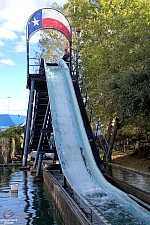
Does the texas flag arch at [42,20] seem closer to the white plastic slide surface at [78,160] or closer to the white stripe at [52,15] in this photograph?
the white stripe at [52,15]

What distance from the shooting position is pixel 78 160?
36.1 ft

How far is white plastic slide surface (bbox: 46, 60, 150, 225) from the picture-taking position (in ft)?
25.9

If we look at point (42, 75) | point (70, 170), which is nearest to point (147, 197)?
point (70, 170)

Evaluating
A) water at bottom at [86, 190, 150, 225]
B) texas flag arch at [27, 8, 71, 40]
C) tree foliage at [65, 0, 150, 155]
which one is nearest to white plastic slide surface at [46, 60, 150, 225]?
water at bottom at [86, 190, 150, 225]

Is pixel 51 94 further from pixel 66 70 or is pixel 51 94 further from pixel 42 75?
pixel 42 75

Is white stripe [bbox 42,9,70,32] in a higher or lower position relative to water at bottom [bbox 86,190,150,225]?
higher

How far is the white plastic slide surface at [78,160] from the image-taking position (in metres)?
7.90

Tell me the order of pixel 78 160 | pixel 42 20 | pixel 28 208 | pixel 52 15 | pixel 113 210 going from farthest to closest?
pixel 52 15
pixel 42 20
pixel 78 160
pixel 28 208
pixel 113 210

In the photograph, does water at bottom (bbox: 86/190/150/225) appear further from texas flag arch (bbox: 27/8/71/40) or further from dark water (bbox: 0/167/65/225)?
texas flag arch (bbox: 27/8/71/40)

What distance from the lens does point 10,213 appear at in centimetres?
892

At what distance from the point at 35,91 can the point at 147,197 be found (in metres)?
10.8

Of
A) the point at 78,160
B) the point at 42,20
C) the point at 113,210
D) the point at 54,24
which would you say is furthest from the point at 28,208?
the point at 54,24

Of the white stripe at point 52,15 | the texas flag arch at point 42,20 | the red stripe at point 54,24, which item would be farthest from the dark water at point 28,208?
the white stripe at point 52,15

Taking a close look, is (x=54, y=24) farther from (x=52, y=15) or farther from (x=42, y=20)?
(x=42, y=20)
